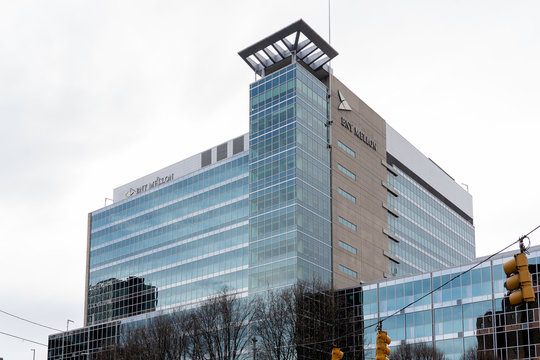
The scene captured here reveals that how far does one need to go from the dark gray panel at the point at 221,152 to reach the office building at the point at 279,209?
0.53 feet

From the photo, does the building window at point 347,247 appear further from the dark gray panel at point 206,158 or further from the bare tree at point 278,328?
the dark gray panel at point 206,158

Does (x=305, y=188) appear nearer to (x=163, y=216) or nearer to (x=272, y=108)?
(x=272, y=108)

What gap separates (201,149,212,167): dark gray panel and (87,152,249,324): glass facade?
5.25 feet

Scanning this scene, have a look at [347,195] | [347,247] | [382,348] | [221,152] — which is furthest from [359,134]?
[382,348]

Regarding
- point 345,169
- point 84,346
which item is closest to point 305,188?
point 345,169

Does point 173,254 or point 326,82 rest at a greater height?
point 326,82

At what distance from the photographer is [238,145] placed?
387 ft

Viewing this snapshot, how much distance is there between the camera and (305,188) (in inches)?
4114

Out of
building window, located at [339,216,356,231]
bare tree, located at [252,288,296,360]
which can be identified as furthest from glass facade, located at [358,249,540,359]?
building window, located at [339,216,356,231]

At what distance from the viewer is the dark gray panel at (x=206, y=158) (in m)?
124

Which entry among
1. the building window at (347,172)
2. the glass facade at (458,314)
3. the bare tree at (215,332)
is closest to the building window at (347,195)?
the building window at (347,172)

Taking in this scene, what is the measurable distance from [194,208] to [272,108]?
22.7 m

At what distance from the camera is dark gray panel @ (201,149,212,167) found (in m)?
124

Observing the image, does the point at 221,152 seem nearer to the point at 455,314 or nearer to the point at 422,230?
the point at 422,230
